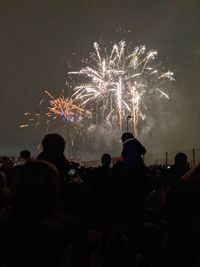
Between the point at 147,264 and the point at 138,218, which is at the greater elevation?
the point at 138,218

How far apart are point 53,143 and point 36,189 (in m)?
1.65

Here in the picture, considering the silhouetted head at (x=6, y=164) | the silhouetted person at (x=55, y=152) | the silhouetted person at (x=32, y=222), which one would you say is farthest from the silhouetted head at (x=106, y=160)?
the silhouetted person at (x=32, y=222)

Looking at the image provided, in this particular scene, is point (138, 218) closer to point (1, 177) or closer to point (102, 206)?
point (1, 177)

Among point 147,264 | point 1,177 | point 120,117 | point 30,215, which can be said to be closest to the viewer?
point 147,264

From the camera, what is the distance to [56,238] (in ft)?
10.2

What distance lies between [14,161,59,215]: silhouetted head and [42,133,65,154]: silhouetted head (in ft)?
5.04

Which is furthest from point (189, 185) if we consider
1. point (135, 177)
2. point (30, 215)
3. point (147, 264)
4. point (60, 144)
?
point (135, 177)

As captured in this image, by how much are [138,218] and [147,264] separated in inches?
9.5

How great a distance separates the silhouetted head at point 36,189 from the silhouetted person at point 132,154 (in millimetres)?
3751

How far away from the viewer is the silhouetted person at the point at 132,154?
22.4 feet

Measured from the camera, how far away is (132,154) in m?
6.86

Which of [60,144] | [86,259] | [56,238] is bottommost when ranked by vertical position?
[86,259]

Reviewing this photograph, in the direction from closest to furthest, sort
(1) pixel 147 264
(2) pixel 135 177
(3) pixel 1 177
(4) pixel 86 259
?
(1) pixel 147 264
(4) pixel 86 259
(3) pixel 1 177
(2) pixel 135 177

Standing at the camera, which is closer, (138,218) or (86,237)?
(138,218)
